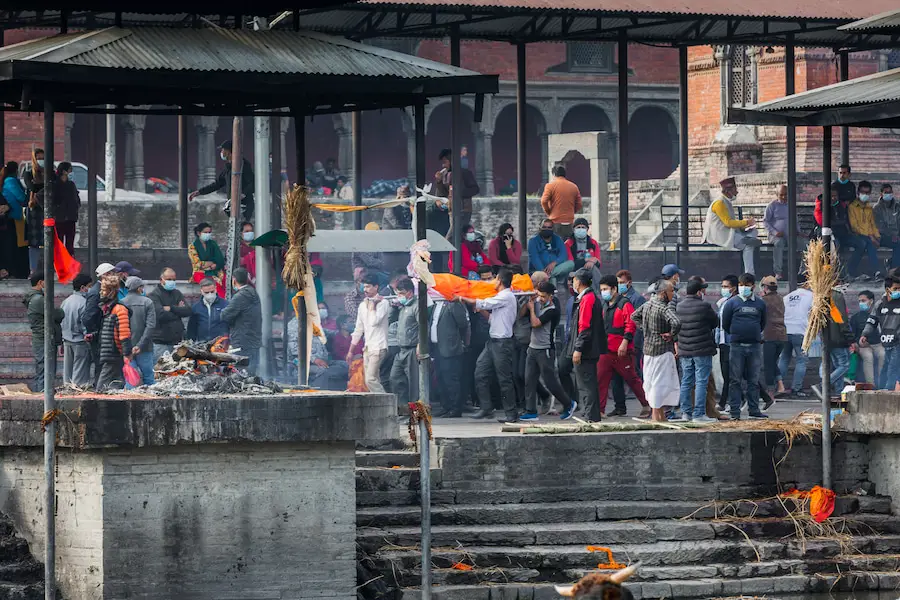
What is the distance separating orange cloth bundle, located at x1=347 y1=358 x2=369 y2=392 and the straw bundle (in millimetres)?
3603

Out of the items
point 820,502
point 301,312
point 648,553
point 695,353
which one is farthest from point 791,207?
point 648,553

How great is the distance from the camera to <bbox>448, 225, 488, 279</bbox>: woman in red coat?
22250 millimetres

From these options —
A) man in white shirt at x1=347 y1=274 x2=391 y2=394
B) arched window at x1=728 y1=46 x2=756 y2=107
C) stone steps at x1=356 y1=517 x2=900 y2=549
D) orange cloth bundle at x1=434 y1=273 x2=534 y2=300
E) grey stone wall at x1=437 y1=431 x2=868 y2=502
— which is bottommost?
stone steps at x1=356 y1=517 x2=900 y2=549

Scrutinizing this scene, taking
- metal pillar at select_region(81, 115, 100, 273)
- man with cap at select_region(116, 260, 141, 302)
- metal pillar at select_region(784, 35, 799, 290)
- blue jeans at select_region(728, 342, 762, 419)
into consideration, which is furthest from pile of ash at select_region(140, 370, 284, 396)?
metal pillar at select_region(784, 35, 799, 290)

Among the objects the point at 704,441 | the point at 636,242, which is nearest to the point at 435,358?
the point at 704,441

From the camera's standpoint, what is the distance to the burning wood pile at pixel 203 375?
1420 centimetres

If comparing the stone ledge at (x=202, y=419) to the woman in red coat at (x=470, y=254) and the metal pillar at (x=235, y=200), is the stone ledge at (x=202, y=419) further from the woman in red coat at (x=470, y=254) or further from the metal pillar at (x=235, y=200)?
the woman in red coat at (x=470, y=254)

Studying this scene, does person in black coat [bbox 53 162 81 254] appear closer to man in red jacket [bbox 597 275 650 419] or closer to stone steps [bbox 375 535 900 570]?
man in red jacket [bbox 597 275 650 419]

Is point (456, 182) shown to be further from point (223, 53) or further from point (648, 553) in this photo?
point (648, 553)

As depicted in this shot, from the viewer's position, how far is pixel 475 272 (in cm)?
2202

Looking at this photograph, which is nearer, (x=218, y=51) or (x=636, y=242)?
(x=218, y=51)

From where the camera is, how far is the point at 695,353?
1889 cm

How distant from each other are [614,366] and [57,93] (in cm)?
741

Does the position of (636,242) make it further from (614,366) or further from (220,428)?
(220,428)
